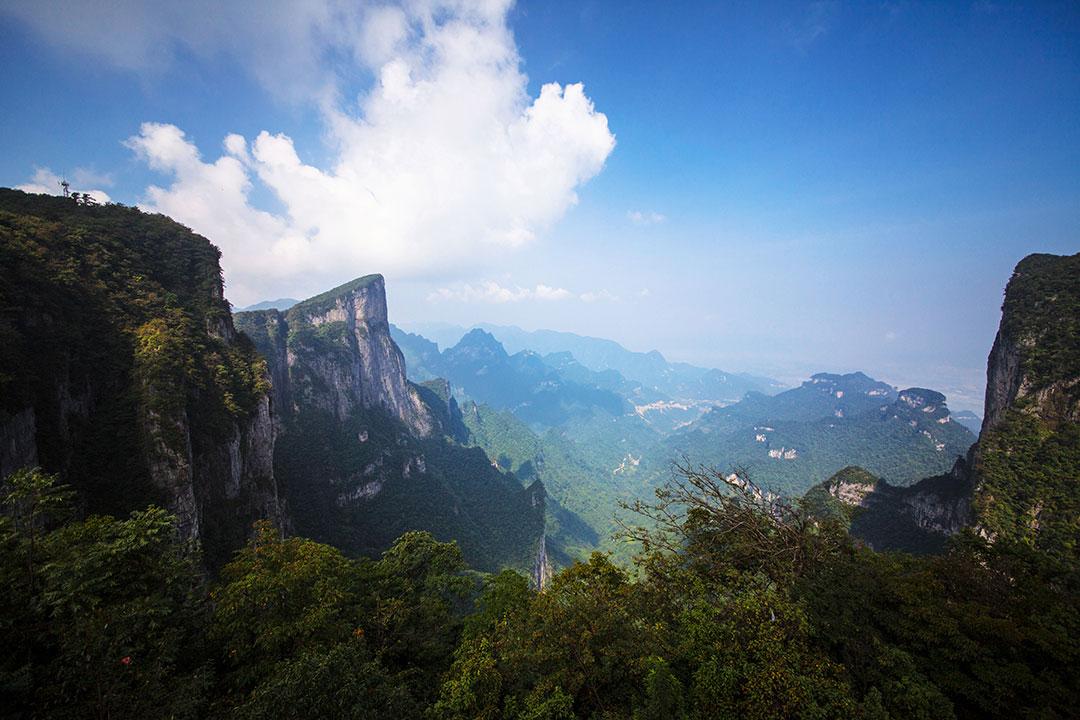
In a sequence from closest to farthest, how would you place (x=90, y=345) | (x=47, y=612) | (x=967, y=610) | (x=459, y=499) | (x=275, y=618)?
(x=47, y=612)
(x=967, y=610)
(x=275, y=618)
(x=90, y=345)
(x=459, y=499)

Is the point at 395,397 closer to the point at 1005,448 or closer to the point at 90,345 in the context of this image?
the point at 90,345

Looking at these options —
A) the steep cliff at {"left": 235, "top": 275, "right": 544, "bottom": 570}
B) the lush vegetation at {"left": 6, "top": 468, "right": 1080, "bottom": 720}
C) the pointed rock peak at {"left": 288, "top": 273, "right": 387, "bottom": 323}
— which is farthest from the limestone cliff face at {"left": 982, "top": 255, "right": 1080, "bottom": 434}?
the pointed rock peak at {"left": 288, "top": 273, "right": 387, "bottom": 323}

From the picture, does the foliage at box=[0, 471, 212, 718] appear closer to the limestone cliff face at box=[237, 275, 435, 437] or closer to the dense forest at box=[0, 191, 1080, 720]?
the dense forest at box=[0, 191, 1080, 720]

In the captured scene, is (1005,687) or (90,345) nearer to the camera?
(1005,687)

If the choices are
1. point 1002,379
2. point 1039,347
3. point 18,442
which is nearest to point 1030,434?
point 1039,347

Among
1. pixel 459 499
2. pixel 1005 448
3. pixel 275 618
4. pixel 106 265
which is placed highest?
pixel 106 265

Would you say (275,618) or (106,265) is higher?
(106,265)

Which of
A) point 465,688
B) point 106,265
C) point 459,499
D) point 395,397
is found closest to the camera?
point 465,688

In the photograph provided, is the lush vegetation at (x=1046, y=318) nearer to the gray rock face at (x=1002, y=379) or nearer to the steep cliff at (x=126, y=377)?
the gray rock face at (x=1002, y=379)

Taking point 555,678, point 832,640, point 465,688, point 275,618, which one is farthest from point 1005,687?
point 275,618
